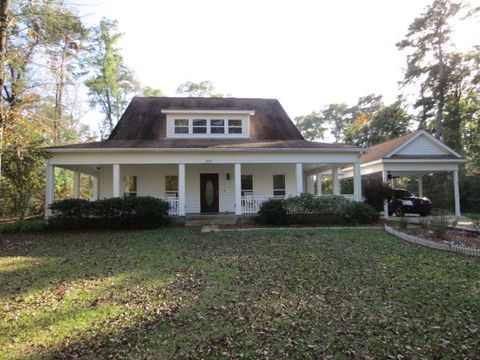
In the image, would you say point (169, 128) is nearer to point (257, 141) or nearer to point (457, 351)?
point (257, 141)

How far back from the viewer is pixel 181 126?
17625 mm

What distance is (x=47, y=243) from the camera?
34.8ft

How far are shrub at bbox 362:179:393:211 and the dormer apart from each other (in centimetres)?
687

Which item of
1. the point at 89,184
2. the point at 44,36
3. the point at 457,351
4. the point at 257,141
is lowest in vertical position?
the point at 457,351

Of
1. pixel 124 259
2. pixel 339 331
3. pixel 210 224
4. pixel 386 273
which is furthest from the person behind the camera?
pixel 210 224

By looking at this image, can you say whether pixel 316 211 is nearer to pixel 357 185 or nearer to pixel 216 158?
pixel 357 185

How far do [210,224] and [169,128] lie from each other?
6209mm

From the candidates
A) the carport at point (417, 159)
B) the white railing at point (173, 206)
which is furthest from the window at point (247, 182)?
the carport at point (417, 159)

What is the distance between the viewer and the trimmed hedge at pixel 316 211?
1396cm

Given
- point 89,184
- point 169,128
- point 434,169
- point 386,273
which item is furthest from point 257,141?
point 89,184

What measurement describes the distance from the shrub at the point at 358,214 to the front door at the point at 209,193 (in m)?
6.92

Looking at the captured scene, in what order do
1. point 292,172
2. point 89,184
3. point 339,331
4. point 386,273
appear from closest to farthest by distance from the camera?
point 339,331
point 386,273
point 292,172
point 89,184

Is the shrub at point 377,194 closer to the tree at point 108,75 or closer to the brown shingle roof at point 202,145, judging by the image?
the brown shingle roof at point 202,145

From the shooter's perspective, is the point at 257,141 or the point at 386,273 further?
the point at 257,141
